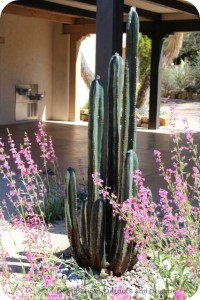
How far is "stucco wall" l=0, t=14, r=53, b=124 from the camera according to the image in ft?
38.2

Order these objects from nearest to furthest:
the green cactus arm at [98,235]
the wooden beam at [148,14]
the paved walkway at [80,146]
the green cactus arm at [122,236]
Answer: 1. the green cactus arm at [122,236]
2. the green cactus arm at [98,235]
3. the paved walkway at [80,146]
4. the wooden beam at [148,14]

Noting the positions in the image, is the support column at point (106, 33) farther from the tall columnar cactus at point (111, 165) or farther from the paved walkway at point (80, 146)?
the paved walkway at point (80, 146)

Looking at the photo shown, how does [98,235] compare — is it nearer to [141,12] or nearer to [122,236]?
[122,236]

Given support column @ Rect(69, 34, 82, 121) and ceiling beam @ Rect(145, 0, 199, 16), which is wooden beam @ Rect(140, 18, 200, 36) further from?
support column @ Rect(69, 34, 82, 121)

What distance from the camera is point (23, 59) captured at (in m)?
12.2

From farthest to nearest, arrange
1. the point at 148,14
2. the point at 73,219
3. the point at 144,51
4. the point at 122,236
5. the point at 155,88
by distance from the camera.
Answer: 1. the point at 144,51
2. the point at 155,88
3. the point at 148,14
4. the point at 73,219
5. the point at 122,236

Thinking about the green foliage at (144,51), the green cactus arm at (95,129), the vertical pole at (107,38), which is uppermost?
the green foliage at (144,51)

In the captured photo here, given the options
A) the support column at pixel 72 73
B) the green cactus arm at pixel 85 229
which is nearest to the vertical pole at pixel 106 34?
the green cactus arm at pixel 85 229

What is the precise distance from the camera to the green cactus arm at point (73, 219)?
3.07 metres

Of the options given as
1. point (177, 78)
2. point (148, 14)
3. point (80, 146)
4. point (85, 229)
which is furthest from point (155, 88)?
point (85, 229)

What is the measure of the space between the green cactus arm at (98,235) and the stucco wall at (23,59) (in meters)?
8.98

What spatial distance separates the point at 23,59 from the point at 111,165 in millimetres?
9523

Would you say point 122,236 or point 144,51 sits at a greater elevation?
point 144,51

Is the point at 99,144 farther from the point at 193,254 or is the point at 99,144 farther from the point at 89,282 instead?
the point at 193,254
